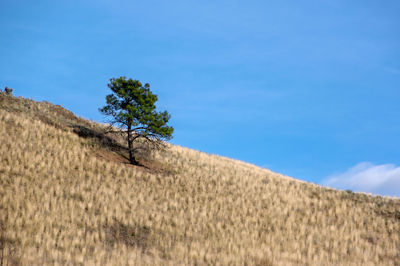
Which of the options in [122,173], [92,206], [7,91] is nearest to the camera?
[92,206]

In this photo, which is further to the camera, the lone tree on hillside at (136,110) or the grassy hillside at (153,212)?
the lone tree on hillside at (136,110)

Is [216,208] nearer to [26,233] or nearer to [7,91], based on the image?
[26,233]

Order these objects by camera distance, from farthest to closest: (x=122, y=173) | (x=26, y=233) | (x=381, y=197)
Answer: (x=381, y=197), (x=122, y=173), (x=26, y=233)

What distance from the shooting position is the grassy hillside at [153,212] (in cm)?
1627

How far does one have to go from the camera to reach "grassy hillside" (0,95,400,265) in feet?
53.4

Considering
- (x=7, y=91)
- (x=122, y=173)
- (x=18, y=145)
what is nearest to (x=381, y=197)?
(x=122, y=173)

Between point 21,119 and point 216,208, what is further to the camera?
point 21,119

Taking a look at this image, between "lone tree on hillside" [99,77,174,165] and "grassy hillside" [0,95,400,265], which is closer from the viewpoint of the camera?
"grassy hillside" [0,95,400,265]

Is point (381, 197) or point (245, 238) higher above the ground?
point (381, 197)

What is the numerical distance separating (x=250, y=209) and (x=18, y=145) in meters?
15.0

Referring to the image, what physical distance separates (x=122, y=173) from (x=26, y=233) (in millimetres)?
10383

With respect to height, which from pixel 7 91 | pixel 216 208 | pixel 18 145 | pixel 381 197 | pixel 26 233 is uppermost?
pixel 7 91

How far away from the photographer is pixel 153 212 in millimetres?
21141

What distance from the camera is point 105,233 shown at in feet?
57.8
